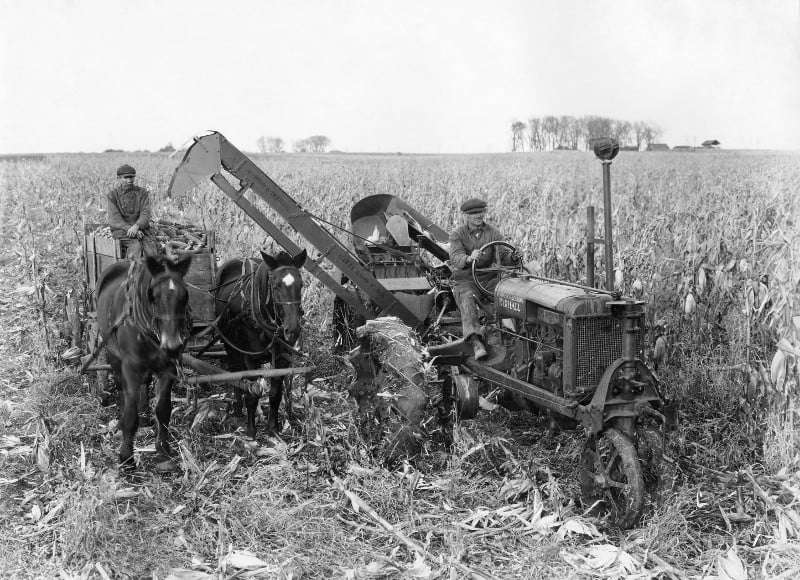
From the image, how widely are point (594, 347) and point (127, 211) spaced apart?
18.7 feet

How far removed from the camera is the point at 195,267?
7.87 m

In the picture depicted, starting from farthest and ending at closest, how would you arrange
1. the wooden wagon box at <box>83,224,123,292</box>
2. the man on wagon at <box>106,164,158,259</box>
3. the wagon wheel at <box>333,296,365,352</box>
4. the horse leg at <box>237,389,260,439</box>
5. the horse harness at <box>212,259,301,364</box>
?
the wagon wheel at <box>333,296,365,352</box> < the man on wagon at <box>106,164,158,259</box> < the wooden wagon box at <box>83,224,123,292</box> < the horse leg at <box>237,389,260,439</box> < the horse harness at <box>212,259,301,364</box>

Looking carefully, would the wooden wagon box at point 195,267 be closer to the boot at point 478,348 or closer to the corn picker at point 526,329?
the corn picker at point 526,329

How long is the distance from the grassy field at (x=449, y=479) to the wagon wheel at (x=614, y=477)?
151 mm

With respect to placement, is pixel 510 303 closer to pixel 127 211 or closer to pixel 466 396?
pixel 466 396

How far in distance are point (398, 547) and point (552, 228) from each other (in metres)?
7.43

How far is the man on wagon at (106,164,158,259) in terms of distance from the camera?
823 centimetres

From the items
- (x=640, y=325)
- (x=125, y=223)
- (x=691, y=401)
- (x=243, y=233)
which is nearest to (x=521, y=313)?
(x=640, y=325)

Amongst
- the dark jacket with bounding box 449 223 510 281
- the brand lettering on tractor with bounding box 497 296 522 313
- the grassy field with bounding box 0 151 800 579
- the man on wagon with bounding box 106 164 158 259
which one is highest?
the man on wagon with bounding box 106 164 158 259

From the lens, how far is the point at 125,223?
8.45 m

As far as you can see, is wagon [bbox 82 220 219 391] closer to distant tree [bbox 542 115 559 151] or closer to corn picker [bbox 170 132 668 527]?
corn picker [bbox 170 132 668 527]

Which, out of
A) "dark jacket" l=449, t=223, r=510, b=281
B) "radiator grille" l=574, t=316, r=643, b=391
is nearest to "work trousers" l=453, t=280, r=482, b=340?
"dark jacket" l=449, t=223, r=510, b=281

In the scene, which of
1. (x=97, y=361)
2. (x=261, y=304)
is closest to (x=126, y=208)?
(x=97, y=361)

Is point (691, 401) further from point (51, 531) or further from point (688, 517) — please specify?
point (51, 531)
